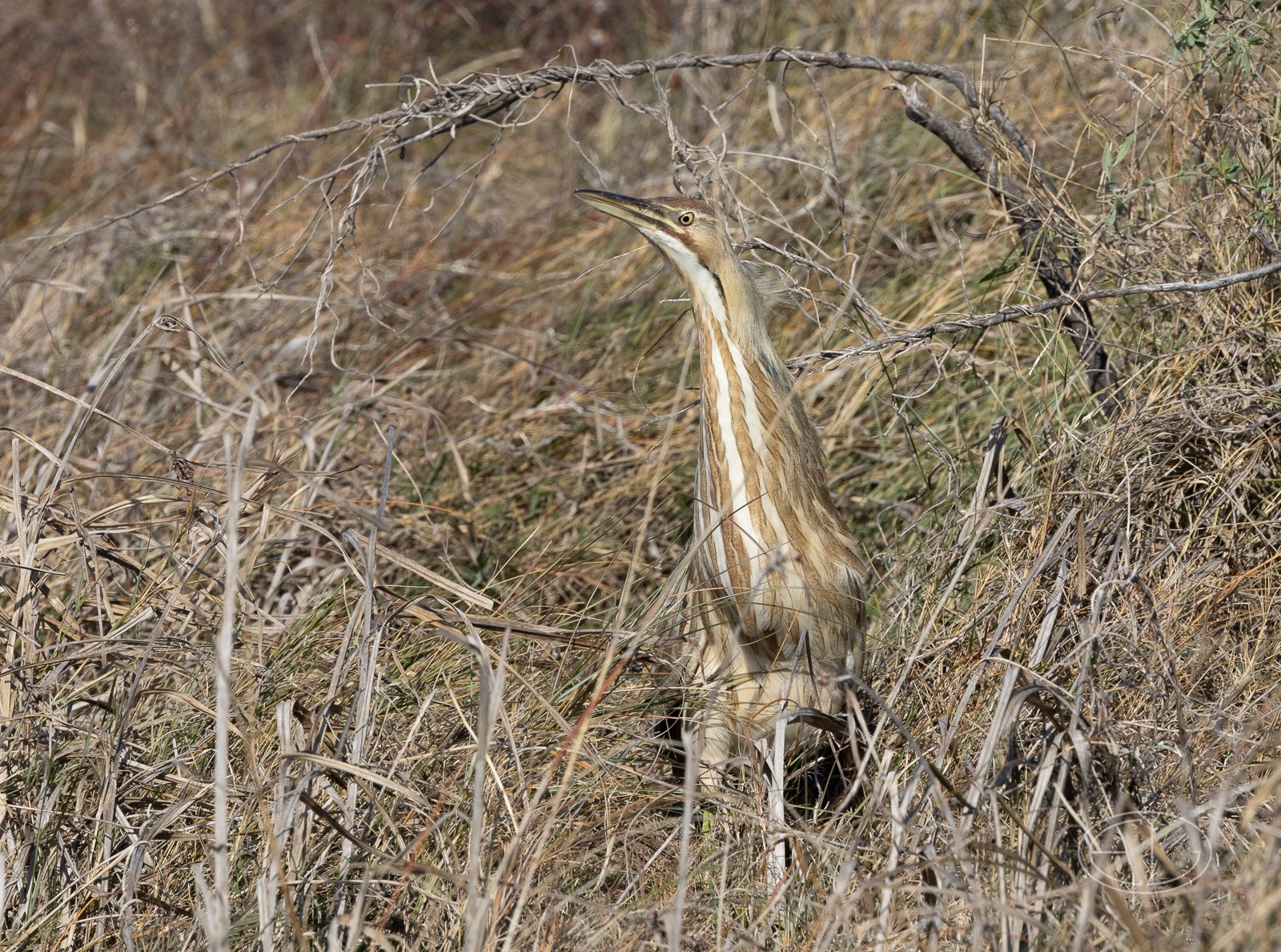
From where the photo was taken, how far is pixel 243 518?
2592 mm

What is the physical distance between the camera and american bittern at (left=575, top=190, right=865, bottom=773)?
2383 millimetres

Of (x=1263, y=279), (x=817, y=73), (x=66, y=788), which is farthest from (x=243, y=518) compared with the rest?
(x=817, y=73)

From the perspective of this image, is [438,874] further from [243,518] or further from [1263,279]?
[1263,279]

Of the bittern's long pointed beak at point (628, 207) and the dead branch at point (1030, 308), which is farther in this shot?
the bittern's long pointed beak at point (628, 207)

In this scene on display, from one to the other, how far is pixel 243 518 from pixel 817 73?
2678 mm

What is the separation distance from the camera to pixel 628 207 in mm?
2496

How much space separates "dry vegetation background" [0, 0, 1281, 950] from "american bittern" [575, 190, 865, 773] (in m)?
0.14

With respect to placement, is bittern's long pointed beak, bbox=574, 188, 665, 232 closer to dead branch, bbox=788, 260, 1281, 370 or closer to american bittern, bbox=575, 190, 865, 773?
american bittern, bbox=575, 190, 865, 773

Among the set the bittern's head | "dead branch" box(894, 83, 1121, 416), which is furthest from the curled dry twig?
the bittern's head

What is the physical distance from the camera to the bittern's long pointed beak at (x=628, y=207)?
8.06 feet
